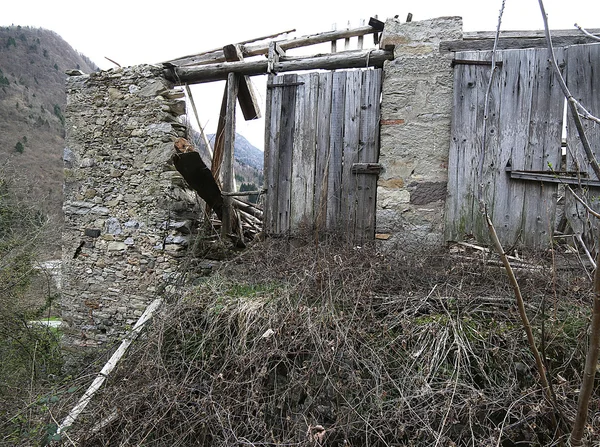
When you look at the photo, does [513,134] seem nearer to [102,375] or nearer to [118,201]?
[102,375]

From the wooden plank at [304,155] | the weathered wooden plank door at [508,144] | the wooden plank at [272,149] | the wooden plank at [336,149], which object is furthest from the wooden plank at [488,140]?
the wooden plank at [272,149]

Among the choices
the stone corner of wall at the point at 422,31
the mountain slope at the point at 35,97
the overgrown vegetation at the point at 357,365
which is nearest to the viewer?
the overgrown vegetation at the point at 357,365

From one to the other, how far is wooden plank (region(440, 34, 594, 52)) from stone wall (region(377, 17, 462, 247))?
0.08 m

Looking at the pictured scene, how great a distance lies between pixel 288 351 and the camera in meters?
2.64

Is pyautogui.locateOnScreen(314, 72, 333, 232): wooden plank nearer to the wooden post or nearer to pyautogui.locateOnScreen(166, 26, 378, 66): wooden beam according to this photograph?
pyautogui.locateOnScreen(166, 26, 378, 66): wooden beam

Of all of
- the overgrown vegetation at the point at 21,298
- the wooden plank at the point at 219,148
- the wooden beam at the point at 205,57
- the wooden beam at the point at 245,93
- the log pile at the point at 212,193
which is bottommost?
the overgrown vegetation at the point at 21,298

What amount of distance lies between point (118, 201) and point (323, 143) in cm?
303

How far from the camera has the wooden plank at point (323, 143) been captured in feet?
14.7

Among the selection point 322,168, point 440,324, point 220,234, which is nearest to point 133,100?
point 220,234

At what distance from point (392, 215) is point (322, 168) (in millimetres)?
1036

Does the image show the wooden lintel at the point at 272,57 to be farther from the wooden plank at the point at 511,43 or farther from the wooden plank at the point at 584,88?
the wooden plank at the point at 584,88

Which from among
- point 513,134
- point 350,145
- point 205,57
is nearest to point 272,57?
point 205,57

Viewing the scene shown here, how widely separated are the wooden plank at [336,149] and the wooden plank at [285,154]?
20.4 inches

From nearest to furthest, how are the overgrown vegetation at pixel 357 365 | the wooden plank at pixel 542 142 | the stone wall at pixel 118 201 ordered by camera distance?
the overgrown vegetation at pixel 357 365
the wooden plank at pixel 542 142
the stone wall at pixel 118 201
